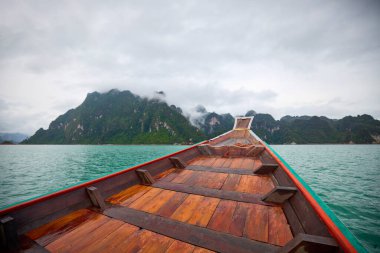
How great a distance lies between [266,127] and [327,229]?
18927 cm

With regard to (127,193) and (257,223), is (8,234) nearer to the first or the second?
(127,193)

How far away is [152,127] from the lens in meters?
155

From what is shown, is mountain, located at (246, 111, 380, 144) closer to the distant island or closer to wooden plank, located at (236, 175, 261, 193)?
the distant island

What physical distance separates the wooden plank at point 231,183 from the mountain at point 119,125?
12581 cm

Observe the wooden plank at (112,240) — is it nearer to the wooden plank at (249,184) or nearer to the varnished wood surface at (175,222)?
the varnished wood surface at (175,222)

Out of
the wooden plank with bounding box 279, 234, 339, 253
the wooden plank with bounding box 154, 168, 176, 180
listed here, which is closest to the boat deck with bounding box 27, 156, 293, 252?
the wooden plank with bounding box 279, 234, 339, 253

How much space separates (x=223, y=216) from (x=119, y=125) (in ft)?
592

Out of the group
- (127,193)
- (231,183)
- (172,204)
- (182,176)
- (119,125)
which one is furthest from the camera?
(119,125)

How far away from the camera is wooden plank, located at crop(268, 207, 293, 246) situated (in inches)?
71.9

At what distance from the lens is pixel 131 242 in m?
1.88

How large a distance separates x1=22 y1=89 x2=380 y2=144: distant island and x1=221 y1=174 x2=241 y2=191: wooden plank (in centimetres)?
12526

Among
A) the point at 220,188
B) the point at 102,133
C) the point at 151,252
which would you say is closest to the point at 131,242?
the point at 151,252

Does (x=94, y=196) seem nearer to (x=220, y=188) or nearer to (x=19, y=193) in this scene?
(x=220, y=188)

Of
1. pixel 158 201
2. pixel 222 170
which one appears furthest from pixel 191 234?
pixel 222 170
